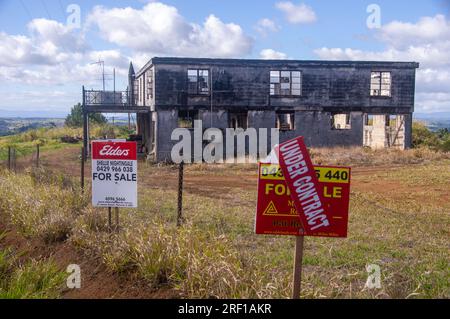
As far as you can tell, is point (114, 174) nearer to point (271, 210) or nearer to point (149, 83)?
point (271, 210)

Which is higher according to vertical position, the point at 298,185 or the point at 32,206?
the point at 298,185

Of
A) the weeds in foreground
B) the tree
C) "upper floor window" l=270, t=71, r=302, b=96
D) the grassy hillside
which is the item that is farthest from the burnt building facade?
the tree

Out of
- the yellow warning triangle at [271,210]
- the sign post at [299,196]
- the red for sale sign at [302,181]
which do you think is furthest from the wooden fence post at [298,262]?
the yellow warning triangle at [271,210]

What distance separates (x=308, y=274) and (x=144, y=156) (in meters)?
22.7

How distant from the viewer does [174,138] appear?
25844 mm

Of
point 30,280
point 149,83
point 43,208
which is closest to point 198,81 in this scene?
point 149,83

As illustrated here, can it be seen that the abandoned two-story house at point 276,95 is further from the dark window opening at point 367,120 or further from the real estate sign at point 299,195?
the real estate sign at point 299,195

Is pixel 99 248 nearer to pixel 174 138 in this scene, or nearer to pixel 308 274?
pixel 308 274

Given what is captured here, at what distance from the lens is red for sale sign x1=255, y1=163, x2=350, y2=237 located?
439cm

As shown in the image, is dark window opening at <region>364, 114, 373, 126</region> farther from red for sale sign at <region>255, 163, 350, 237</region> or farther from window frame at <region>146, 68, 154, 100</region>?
red for sale sign at <region>255, 163, 350, 237</region>

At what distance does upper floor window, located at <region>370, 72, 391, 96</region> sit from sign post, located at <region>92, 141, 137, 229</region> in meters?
22.6

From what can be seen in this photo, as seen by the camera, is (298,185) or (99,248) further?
(99,248)

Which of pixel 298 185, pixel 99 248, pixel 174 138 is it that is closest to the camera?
pixel 298 185
